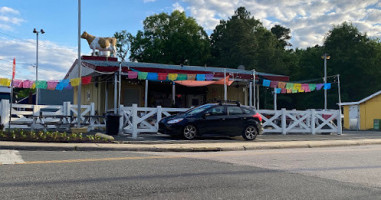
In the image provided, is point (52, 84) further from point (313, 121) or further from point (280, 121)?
point (313, 121)

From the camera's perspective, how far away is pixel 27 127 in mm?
17000

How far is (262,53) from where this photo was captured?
52.8 m

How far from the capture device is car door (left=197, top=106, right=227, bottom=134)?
15.0 meters

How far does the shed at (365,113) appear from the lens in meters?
31.1

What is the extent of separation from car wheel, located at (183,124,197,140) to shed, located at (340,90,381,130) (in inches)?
878

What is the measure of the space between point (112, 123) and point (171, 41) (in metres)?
39.5

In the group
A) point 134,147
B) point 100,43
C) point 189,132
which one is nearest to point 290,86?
point 189,132

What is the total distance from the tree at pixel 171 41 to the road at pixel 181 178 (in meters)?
43.5

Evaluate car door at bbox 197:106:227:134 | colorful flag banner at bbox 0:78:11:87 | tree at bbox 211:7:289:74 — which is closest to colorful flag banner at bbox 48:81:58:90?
colorful flag banner at bbox 0:78:11:87

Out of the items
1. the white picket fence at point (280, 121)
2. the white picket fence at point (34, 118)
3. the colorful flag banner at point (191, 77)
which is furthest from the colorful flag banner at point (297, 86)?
the white picket fence at point (34, 118)

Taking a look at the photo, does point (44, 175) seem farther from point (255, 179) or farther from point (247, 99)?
point (247, 99)

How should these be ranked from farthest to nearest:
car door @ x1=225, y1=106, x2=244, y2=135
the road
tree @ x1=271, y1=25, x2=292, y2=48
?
1. tree @ x1=271, y1=25, x2=292, y2=48
2. car door @ x1=225, y1=106, x2=244, y2=135
3. the road

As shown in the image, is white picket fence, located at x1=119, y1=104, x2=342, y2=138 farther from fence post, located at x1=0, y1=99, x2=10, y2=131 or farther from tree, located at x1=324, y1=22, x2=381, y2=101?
tree, located at x1=324, y1=22, x2=381, y2=101

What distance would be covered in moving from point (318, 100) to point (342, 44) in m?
9.45
